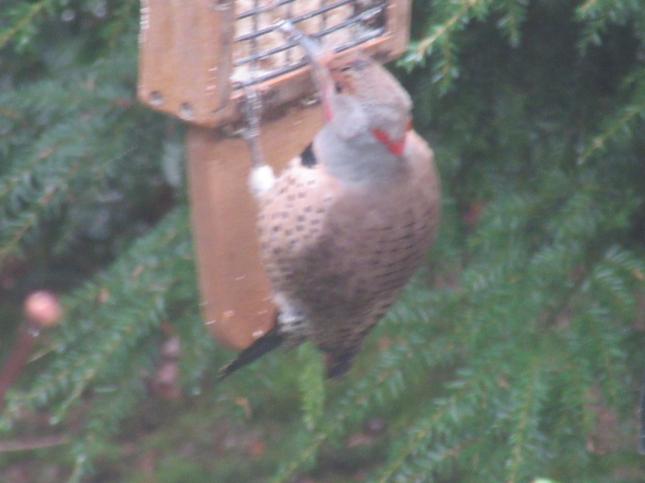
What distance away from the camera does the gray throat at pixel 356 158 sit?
2.15m

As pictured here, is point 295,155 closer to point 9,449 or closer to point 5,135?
point 5,135

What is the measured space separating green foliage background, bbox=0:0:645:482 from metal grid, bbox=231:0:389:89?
15 centimetres

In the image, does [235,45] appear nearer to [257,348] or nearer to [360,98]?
[360,98]

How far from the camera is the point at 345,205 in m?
2.21

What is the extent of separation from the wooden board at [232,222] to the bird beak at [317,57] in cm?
16

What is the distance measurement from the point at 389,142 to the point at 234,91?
0.99 feet

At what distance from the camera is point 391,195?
7.29 ft

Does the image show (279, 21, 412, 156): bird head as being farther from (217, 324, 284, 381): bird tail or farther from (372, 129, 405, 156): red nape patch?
(217, 324, 284, 381): bird tail

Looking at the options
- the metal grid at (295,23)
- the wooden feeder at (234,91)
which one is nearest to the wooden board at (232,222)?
the wooden feeder at (234,91)

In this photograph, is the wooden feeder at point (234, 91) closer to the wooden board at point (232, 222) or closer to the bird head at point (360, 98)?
the wooden board at point (232, 222)

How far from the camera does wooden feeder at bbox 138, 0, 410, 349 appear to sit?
2.00 m

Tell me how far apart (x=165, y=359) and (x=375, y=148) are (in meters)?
2.20

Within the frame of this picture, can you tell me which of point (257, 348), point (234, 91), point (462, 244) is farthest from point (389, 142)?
point (462, 244)

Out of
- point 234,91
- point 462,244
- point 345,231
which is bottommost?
point 462,244
